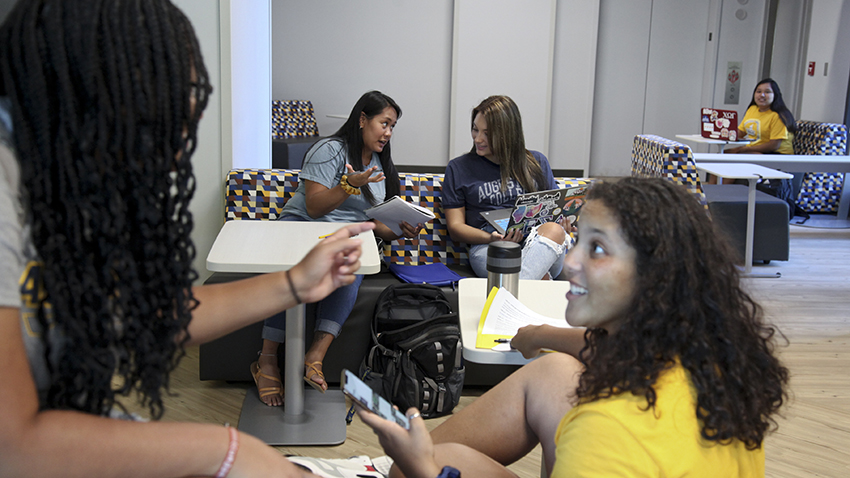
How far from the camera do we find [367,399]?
1.09 metres

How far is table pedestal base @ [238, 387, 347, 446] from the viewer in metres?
2.40

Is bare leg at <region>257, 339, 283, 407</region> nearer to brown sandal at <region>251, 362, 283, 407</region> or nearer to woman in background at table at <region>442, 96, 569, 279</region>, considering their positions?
brown sandal at <region>251, 362, 283, 407</region>

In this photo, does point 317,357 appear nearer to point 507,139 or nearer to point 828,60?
point 507,139

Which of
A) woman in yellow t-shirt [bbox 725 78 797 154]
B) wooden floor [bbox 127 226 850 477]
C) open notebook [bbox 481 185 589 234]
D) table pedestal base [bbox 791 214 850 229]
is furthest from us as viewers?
table pedestal base [bbox 791 214 850 229]

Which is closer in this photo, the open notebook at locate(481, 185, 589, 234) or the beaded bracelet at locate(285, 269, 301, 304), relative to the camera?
the beaded bracelet at locate(285, 269, 301, 304)

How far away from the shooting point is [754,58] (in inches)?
310

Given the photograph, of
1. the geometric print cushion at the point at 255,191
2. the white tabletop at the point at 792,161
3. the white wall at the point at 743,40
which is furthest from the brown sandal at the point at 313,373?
the white wall at the point at 743,40

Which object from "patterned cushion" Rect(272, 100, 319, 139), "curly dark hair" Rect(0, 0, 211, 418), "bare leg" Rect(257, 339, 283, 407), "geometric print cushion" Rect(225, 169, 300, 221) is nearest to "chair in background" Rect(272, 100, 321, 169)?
"patterned cushion" Rect(272, 100, 319, 139)

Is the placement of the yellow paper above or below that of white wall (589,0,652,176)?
below

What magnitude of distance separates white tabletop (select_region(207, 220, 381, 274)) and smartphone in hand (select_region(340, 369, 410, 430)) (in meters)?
0.92

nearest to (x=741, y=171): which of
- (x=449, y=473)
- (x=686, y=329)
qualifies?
(x=686, y=329)

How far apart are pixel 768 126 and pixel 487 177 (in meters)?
4.22

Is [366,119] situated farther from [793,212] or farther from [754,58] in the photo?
[754,58]

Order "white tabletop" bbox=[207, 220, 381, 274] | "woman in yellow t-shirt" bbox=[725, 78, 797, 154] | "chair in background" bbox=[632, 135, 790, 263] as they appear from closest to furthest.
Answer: "white tabletop" bbox=[207, 220, 381, 274]
"chair in background" bbox=[632, 135, 790, 263]
"woman in yellow t-shirt" bbox=[725, 78, 797, 154]
